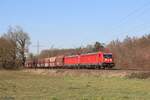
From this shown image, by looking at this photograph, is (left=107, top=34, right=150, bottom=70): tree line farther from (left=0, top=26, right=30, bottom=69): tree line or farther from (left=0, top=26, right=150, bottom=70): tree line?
(left=0, top=26, right=30, bottom=69): tree line

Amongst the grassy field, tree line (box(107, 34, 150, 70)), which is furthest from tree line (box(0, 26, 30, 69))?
the grassy field

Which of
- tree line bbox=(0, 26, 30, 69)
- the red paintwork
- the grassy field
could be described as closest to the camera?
the grassy field

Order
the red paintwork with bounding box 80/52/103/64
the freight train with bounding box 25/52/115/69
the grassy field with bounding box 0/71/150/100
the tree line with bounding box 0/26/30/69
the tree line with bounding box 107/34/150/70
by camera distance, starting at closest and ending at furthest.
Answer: the grassy field with bounding box 0/71/150/100 → the freight train with bounding box 25/52/115/69 → the red paintwork with bounding box 80/52/103/64 → the tree line with bounding box 107/34/150/70 → the tree line with bounding box 0/26/30/69

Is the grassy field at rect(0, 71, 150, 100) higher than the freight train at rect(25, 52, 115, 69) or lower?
lower

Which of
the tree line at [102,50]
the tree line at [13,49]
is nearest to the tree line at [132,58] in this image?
the tree line at [102,50]

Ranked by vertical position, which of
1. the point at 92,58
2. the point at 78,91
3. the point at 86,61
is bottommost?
the point at 78,91

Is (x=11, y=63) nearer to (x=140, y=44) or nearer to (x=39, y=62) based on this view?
(x=39, y=62)

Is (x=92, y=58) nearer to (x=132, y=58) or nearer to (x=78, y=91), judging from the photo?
(x=132, y=58)

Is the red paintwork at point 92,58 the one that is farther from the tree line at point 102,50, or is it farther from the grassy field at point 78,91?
the grassy field at point 78,91

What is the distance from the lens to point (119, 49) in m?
104

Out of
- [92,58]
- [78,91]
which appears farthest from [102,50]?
[78,91]

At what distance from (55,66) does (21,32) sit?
5800 centimetres

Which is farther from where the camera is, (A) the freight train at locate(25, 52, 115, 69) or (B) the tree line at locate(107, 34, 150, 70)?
(B) the tree line at locate(107, 34, 150, 70)

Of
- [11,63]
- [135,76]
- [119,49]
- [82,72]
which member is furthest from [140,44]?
[135,76]
